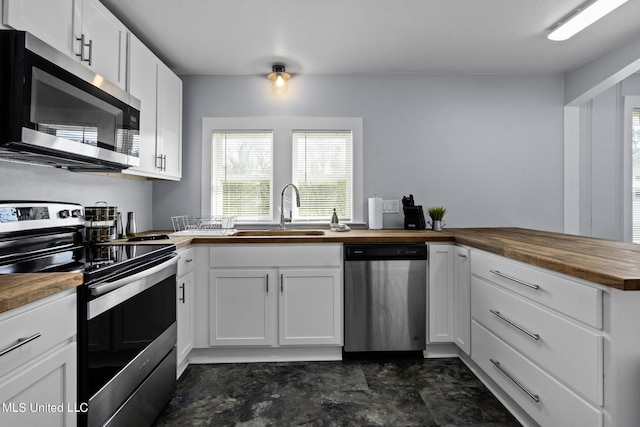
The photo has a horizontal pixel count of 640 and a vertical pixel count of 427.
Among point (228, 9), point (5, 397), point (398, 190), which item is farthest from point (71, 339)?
point (398, 190)

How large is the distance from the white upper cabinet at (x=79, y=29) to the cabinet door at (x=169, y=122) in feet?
1.66

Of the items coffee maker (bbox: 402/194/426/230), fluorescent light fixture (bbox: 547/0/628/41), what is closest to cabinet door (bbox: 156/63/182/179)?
coffee maker (bbox: 402/194/426/230)

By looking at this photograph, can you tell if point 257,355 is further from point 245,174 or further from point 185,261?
point 245,174

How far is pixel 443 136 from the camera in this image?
10.3 ft

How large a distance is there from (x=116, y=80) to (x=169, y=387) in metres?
1.77

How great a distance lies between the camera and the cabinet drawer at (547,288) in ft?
4.05

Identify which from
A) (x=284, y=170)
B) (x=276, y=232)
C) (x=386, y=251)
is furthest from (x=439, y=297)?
(x=284, y=170)

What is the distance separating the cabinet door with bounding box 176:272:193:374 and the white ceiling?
1.65 m

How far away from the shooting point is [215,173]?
122 inches

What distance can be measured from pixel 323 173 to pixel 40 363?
2404 mm

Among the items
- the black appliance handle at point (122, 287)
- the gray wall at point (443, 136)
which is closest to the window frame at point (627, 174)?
the gray wall at point (443, 136)

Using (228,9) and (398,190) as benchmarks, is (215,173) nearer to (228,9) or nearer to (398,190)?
(228,9)

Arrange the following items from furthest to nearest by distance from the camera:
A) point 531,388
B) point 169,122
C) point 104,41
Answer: point 169,122, point 104,41, point 531,388

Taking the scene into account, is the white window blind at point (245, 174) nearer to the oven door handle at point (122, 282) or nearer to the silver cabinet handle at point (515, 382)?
the oven door handle at point (122, 282)
